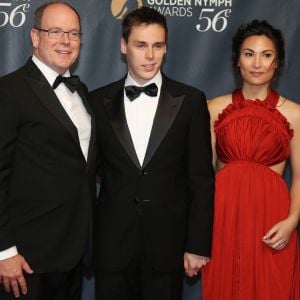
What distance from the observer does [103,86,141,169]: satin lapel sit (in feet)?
7.31

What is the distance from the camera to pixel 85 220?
221 centimetres

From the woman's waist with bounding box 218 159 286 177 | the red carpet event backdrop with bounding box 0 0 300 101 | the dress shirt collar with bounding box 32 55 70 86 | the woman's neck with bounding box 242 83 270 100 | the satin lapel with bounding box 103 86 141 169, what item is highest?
the red carpet event backdrop with bounding box 0 0 300 101

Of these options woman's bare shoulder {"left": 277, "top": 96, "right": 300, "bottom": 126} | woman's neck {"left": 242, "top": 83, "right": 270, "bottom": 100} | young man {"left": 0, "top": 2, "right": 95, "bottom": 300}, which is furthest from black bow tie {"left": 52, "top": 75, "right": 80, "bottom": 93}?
woman's bare shoulder {"left": 277, "top": 96, "right": 300, "bottom": 126}

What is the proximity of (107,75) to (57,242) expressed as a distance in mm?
1252

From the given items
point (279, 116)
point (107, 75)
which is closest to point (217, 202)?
→ point (279, 116)

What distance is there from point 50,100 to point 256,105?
3.36 feet

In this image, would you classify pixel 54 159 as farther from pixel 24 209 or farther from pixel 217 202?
pixel 217 202

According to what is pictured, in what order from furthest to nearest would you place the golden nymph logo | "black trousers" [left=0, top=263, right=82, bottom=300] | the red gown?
the golden nymph logo
the red gown
"black trousers" [left=0, top=263, right=82, bottom=300]

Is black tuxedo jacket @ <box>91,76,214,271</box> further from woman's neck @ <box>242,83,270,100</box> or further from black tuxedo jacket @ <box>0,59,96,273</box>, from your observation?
woman's neck @ <box>242,83,270,100</box>

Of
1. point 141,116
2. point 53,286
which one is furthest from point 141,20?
point 53,286

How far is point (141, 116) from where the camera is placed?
91.3 inches

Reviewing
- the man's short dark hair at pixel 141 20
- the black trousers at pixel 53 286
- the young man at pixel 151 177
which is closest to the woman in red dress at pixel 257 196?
the young man at pixel 151 177

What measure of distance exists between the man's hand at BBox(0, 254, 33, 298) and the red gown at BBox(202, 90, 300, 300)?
3.13 feet

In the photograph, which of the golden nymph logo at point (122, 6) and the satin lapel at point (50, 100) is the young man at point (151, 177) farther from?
the golden nymph logo at point (122, 6)
